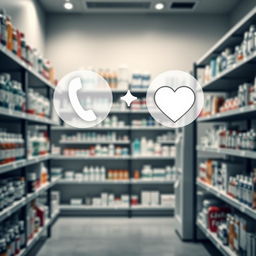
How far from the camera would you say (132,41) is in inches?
298

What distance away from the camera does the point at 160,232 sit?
5902 millimetres

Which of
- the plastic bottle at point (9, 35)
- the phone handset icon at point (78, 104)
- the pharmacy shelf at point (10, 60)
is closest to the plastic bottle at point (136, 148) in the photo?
the phone handset icon at point (78, 104)

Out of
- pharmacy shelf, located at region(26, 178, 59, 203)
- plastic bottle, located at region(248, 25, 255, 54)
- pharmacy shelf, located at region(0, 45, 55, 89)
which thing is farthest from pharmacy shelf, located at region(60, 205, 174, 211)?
plastic bottle, located at region(248, 25, 255, 54)

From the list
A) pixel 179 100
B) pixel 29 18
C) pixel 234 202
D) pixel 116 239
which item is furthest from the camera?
→ pixel 29 18

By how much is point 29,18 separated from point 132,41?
85.2 inches

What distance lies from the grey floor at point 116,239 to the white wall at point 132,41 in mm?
2871

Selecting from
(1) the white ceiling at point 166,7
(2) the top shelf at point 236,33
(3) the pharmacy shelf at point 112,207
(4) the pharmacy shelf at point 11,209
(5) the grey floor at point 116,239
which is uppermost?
(1) the white ceiling at point 166,7

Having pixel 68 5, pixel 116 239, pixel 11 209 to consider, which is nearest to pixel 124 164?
pixel 116 239

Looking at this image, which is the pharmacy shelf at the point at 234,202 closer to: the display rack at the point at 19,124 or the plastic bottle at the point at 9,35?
the display rack at the point at 19,124

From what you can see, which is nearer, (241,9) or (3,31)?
(3,31)

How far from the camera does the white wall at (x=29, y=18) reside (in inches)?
204

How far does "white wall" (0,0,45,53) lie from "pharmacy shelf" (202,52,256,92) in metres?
2.69

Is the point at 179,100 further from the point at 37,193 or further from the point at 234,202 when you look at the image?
the point at 37,193

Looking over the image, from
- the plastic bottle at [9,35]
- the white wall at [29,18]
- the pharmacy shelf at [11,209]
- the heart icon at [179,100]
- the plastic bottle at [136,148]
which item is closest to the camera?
the pharmacy shelf at [11,209]
